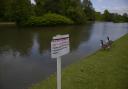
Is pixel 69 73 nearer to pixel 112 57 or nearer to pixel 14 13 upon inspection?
pixel 112 57

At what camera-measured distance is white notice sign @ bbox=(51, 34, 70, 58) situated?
3.33 meters

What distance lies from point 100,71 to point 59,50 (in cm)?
387

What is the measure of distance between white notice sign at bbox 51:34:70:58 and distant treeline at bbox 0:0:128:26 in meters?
30.2

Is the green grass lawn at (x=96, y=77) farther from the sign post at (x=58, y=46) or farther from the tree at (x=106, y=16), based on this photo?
the tree at (x=106, y=16)

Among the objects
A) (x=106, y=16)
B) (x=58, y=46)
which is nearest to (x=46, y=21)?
(x=58, y=46)

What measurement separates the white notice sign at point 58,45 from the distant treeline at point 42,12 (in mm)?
30187

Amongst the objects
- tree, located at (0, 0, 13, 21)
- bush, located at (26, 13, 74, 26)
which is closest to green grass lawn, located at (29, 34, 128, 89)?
bush, located at (26, 13, 74, 26)

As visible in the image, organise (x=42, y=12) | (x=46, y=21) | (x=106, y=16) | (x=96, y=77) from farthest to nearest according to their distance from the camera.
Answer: (x=106, y=16) → (x=42, y=12) → (x=46, y=21) → (x=96, y=77)

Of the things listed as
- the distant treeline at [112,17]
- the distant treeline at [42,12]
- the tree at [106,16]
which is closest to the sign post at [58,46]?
the distant treeline at [42,12]

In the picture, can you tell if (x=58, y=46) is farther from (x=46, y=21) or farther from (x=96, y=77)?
(x=46, y=21)

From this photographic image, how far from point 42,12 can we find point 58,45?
143ft

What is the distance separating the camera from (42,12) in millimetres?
46188

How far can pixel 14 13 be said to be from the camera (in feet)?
127

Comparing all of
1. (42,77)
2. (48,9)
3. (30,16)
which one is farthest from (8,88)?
(48,9)
